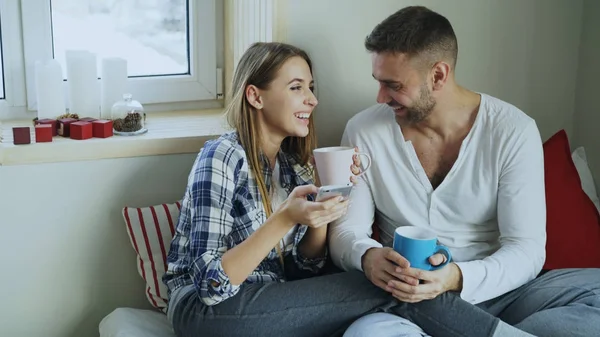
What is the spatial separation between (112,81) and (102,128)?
19cm

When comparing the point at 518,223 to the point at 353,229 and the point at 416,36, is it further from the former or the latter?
the point at 416,36

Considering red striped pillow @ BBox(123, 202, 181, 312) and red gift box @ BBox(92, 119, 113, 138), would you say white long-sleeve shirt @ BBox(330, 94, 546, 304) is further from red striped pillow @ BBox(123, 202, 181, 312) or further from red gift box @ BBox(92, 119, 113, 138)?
red gift box @ BBox(92, 119, 113, 138)

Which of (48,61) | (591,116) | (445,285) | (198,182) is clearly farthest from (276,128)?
(591,116)

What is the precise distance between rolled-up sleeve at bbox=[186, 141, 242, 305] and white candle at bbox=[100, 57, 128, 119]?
20.4 inches

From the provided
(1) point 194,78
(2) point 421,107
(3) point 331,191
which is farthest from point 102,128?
(2) point 421,107

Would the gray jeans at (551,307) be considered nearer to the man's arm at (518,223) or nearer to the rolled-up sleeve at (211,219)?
the man's arm at (518,223)

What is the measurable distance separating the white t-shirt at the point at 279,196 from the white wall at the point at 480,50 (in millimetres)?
372

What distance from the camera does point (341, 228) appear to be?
1986 mm

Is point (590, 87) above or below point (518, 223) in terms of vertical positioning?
above

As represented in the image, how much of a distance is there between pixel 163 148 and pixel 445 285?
870 millimetres

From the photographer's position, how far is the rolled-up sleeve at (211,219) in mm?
1708

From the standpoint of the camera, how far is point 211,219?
1753 mm

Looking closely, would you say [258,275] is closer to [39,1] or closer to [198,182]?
[198,182]

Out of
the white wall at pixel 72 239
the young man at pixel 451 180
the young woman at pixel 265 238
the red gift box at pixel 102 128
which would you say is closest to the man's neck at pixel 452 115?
the young man at pixel 451 180
